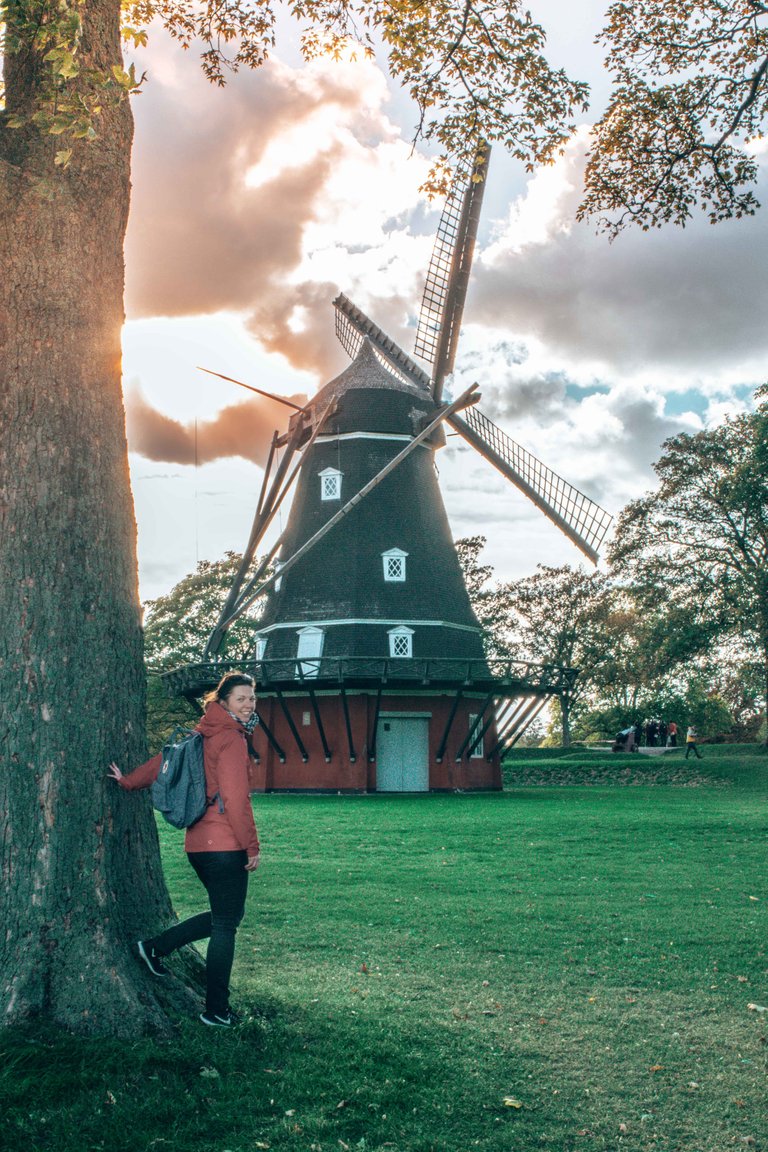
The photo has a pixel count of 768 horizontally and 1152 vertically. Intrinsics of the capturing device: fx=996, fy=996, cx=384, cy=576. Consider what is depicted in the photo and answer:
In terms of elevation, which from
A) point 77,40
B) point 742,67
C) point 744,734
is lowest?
point 744,734

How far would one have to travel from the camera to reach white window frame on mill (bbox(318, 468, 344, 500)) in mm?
30969

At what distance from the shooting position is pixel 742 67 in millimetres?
9641

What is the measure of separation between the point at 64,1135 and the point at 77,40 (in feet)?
18.7

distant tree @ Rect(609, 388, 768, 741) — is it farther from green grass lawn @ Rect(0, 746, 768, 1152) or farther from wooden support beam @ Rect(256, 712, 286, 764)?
green grass lawn @ Rect(0, 746, 768, 1152)

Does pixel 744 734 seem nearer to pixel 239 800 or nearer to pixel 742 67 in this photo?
pixel 742 67

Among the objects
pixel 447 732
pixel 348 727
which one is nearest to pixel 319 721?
pixel 348 727

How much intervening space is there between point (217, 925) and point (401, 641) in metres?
23.9

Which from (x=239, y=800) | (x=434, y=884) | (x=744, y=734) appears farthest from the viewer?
(x=744, y=734)

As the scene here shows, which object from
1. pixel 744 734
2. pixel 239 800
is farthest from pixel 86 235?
pixel 744 734

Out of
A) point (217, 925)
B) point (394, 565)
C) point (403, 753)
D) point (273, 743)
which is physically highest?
point (394, 565)

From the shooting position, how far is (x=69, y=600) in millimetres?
5441

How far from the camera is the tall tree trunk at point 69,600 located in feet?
16.6

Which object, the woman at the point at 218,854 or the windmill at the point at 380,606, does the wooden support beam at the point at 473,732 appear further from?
the woman at the point at 218,854

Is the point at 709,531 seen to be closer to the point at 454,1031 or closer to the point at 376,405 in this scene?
the point at 376,405
